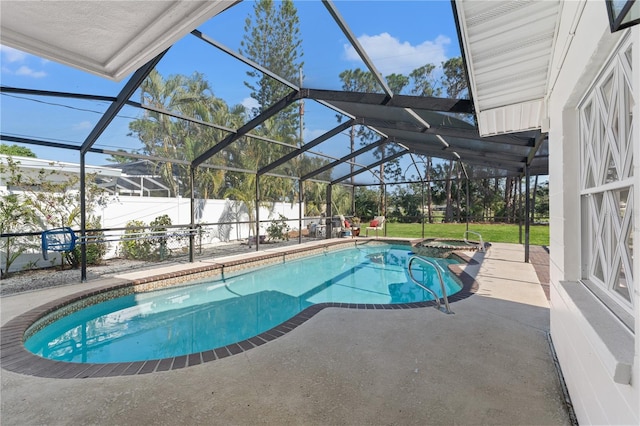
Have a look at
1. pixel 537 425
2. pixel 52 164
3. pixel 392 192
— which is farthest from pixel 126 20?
pixel 392 192

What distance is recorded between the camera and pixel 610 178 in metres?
1.74

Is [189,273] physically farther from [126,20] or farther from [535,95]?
[535,95]

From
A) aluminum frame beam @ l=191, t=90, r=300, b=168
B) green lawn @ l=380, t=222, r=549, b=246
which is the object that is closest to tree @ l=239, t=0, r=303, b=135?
aluminum frame beam @ l=191, t=90, r=300, b=168

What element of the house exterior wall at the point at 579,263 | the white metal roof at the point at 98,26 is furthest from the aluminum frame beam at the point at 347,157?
the white metal roof at the point at 98,26

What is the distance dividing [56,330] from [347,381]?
461 cm

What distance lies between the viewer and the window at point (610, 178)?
1.42 meters

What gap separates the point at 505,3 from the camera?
2.04m

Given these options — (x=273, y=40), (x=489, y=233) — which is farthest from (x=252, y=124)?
(x=489, y=233)

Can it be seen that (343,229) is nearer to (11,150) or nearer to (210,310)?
(210,310)

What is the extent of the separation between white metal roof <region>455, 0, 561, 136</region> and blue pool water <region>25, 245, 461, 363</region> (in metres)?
4.12

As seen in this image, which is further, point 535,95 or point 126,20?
point 535,95

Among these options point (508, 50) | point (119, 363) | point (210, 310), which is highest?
point (508, 50)

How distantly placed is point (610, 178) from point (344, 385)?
89.9 inches

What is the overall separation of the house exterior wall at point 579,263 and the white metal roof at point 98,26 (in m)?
1.93
